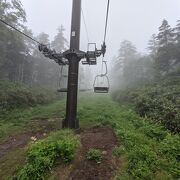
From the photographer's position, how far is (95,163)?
5.39 meters

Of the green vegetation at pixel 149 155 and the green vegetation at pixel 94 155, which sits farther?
the green vegetation at pixel 94 155

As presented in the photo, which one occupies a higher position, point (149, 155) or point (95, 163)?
point (149, 155)

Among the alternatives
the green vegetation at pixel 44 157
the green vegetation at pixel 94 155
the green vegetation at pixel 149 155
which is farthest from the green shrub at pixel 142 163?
the green vegetation at pixel 44 157

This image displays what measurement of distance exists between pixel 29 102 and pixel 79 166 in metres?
13.6

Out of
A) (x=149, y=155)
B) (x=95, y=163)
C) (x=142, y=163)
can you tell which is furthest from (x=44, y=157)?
(x=149, y=155)

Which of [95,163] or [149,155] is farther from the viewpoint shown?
[149,155]

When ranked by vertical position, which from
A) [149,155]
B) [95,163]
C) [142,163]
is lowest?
[95,163]

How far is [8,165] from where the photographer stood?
560 cm

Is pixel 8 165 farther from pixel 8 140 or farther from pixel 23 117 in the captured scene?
pixel 23 117

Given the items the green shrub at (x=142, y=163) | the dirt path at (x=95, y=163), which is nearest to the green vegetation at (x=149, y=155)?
the green shrub at (x=142, y=163)

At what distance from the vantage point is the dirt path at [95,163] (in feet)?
15.9

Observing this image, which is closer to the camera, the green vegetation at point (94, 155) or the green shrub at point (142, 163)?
the green shrub at point (142, 163)

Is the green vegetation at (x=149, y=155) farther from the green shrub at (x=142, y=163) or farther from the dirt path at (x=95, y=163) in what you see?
the dirt path at (x=95, y=163)

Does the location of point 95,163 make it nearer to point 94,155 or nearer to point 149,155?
point 94,155
